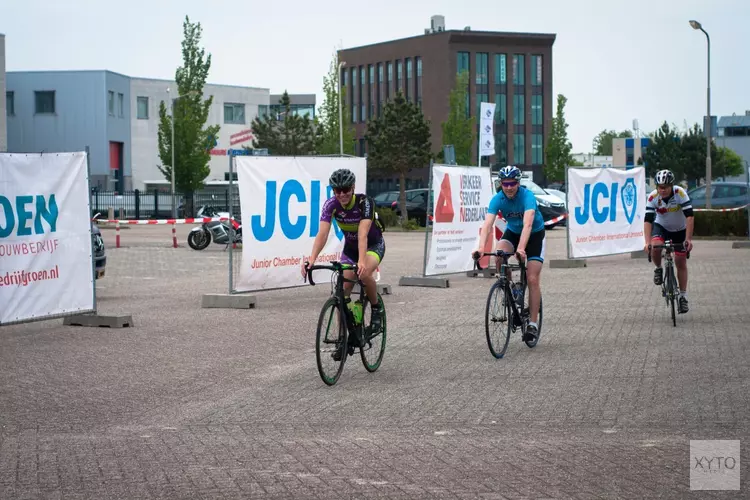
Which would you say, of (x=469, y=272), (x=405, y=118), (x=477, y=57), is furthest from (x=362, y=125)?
(x=469, y=272)

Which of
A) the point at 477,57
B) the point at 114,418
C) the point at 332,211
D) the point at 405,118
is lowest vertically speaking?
the point at 114,418

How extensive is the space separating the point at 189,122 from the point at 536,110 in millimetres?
56499

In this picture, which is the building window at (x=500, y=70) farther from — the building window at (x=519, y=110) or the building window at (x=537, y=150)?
the building window at (x=537, y=150)

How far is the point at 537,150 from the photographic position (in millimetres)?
115062

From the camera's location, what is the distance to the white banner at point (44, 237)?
12328mm

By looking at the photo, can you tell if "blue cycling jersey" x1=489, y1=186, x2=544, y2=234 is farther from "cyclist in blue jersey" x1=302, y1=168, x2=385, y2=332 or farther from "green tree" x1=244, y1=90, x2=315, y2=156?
"green tree" x1=244, y1=90, x2=315, y2=156

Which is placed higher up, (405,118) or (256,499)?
(405,118)

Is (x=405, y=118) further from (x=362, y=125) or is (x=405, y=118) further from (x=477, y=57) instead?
(x=362, y=125)

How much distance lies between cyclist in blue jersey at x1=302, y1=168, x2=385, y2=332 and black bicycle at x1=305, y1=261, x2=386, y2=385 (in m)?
0.08

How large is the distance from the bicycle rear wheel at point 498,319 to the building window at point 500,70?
102 metres

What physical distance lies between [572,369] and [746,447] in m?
3.31

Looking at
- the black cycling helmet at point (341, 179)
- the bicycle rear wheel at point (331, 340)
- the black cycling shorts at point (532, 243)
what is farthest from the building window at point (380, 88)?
the bicycle rear wheel at point (331, 340)

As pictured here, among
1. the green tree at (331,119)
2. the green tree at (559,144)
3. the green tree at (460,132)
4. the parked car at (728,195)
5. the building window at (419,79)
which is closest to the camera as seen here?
the parked car at (728,195)

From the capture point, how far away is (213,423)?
794 cm
